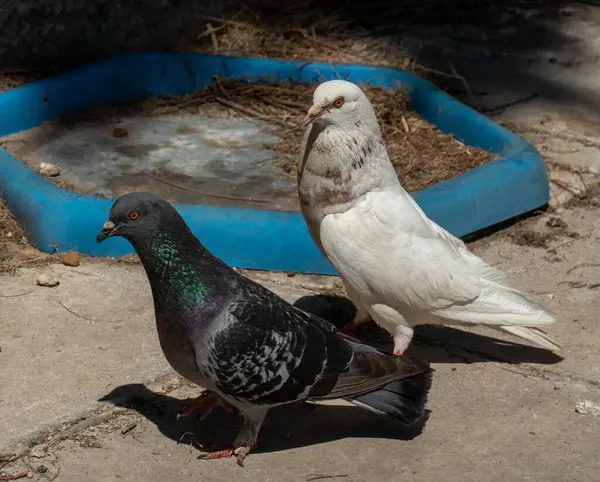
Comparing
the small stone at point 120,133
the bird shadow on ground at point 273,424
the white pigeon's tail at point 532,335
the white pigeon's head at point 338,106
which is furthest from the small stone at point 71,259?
the white pigeon's tail at point 532,335

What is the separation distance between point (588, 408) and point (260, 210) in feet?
A: 6.20

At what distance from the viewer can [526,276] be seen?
17.3 feet

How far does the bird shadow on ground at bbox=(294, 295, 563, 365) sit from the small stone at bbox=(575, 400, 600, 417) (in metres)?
0.36

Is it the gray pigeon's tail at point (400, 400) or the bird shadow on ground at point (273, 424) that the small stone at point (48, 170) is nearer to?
the bird shadow on ground at point (273, 424)

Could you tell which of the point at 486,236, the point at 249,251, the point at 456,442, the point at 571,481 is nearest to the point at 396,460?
the point at 456,442

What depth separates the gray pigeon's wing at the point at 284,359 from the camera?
3680 millimetres

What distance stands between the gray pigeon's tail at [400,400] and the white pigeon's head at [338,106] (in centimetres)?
110

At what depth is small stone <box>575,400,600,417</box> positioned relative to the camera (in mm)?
4172

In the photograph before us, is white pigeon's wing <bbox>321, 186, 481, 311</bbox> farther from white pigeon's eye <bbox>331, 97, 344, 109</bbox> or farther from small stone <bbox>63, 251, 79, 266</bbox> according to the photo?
small stone <bbox>63, 251, 79, 266</bbox>

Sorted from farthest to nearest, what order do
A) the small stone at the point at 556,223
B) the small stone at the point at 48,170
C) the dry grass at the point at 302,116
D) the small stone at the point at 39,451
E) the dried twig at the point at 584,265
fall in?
the dry grass at the point at 302,116
the small stone at the point at 48,170
the small stone at the point at 556,223
the dried twig at the point at 584,265
the small stone at the point at 39,451

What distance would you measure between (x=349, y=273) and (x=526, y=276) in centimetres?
136

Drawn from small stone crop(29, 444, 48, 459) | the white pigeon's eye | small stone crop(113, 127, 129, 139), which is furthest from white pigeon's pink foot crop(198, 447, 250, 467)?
small stone crop(113, 127, 129, 139)

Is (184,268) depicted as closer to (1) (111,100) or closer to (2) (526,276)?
(2) (526,276)

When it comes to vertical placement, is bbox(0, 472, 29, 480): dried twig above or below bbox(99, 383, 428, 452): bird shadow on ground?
above
